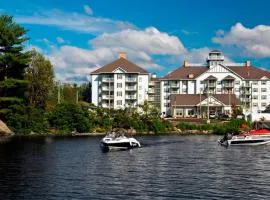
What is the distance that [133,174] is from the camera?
4222 centimetres

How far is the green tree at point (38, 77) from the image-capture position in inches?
4099

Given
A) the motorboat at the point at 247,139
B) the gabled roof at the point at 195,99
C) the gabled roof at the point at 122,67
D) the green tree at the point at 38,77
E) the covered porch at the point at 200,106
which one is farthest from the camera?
the gabled roof at the point at 122,67

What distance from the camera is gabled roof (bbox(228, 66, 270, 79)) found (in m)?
140

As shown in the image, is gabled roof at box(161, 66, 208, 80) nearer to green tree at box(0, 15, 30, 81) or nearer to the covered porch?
the covered porch

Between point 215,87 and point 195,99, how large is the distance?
9.42 metres

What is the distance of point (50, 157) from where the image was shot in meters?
54.7

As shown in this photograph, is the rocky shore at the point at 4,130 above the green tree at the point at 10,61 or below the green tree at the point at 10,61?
below

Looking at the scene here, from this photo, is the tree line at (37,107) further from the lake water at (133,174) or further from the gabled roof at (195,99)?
the lake water at (133,174)

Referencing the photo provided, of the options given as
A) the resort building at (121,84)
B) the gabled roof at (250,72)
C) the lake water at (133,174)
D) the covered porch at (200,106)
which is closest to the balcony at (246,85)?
the gabled roof at (250,72)

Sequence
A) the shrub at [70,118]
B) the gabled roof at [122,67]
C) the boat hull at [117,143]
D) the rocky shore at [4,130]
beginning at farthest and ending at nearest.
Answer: the gabled roof at [122,67], the shrub at [70,118], the rocky shore at [4,130], the boat hull at [117,143]

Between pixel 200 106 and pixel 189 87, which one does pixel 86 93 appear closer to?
pixel 189 87

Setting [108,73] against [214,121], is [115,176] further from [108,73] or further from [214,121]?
[108,73]

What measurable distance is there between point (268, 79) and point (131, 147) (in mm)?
82114

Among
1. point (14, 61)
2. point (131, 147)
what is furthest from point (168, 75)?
point (131, 147)
